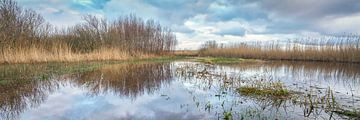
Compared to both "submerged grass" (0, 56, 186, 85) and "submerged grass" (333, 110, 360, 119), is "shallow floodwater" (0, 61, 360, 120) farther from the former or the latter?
"submerged grass" (0, 56, 186, 85)

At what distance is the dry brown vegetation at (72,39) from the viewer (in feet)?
43.4

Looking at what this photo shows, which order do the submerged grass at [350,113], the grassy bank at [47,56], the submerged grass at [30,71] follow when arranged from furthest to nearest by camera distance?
1. the grassy bank at [47,56]
2. the submerged grass at [30,71]
3. the submerged grass at [350,113]

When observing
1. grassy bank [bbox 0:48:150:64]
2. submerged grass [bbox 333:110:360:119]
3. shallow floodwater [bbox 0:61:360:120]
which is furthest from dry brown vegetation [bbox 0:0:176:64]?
submerged grass [bbox 333:110:360:119]

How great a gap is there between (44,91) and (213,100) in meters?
3.59

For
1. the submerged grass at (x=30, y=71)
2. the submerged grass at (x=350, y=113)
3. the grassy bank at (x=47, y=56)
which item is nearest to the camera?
the submerged grass at (x=350, y=113)

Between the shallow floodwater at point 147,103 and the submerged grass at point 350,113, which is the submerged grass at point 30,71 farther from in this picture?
the submerged grass at point 350,113

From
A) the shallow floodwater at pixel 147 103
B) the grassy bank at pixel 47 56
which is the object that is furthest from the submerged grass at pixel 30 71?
the grassy bank at pixel 47 56

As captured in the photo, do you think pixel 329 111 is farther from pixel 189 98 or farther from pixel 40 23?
pixel 40 23

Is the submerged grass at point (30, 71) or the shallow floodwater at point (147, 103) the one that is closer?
the shallow floodwater at point (147, 103)

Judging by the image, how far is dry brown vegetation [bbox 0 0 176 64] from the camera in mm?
13227

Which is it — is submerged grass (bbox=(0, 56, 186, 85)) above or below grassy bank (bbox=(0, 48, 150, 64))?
below

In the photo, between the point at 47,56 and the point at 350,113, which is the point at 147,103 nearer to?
the point at 350,113

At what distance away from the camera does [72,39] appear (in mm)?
19281

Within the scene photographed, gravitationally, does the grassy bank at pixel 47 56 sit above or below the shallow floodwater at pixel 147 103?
above
